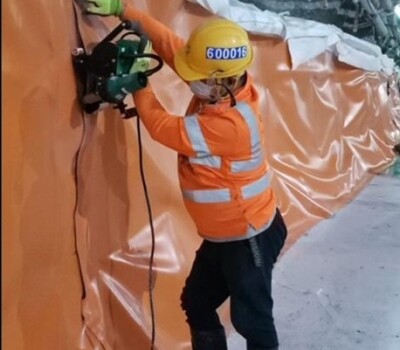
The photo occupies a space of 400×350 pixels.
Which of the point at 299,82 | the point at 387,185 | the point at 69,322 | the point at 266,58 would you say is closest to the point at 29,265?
the point at 69,322

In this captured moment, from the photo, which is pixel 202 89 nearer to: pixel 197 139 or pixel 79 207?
pixel 197 139

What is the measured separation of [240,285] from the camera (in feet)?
5.68

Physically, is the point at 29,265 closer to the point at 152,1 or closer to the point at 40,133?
the point at 40,133

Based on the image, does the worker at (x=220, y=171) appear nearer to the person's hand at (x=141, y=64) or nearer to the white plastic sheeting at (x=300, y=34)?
the person's hand at (x=141, y=64)

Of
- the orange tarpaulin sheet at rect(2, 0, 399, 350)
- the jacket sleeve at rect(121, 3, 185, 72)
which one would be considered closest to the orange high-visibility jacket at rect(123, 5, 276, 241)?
the jacket sleeve at rect(121, 3, 185, 72)

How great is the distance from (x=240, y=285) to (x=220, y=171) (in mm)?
327

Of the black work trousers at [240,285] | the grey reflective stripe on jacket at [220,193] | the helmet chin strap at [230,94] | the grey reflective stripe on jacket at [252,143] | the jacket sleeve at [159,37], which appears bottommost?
the black work trousers at [240,285]

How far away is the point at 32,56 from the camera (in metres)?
1.46

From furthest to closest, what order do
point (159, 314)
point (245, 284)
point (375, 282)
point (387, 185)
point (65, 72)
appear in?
1. point (387, 185)
2. point (375, 282)
3. point (159, 314)
4. point (245, 284)
5. point (65, 72)

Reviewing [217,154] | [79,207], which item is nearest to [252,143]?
[217,154]

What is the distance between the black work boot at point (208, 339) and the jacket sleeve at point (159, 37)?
827 mm

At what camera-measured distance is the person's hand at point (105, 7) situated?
1.67 meters

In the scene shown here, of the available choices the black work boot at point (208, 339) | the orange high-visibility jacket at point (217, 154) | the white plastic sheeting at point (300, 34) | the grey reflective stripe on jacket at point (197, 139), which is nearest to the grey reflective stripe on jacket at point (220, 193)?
the orange high-visibility jacket at point (217, 154)

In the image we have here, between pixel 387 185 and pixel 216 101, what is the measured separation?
3328mm
